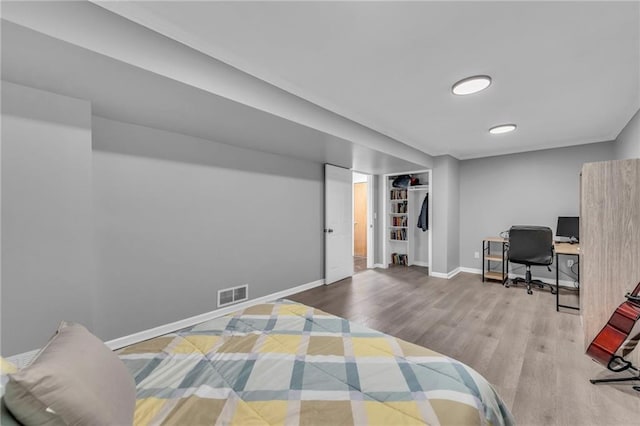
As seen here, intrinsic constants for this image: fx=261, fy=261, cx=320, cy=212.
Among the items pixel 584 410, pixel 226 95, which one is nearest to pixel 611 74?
pixel 584 410

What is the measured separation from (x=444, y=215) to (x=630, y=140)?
2429 mm

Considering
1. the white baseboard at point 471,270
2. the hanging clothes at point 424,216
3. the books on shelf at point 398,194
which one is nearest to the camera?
the white baseboard at point 471,270

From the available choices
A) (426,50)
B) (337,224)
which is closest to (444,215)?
(337,224)

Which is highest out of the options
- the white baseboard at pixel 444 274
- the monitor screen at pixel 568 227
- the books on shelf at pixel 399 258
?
the monitor screen at pixel 568 227

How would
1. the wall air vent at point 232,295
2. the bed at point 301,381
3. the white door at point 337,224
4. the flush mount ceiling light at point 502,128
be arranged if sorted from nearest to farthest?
the bed at point 301,381 → the wall air vent at point 232,295 → the flush mount ceiling light at point 502,128 → the white door at point 337,224

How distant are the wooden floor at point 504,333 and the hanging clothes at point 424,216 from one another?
1.12m

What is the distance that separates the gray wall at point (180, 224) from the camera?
7.77ft

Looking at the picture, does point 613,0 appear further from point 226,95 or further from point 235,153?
point 235,153

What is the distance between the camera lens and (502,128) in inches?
133

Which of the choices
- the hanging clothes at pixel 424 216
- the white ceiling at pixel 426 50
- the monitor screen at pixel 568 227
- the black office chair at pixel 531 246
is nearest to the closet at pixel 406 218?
the hanging clothes at pixel 424 216

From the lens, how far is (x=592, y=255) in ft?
7.48

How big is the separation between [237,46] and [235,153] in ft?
5.28

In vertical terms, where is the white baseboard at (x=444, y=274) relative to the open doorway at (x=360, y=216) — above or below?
below

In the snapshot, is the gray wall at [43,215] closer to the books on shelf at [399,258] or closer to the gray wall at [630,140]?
the gray wall at [630,140]
